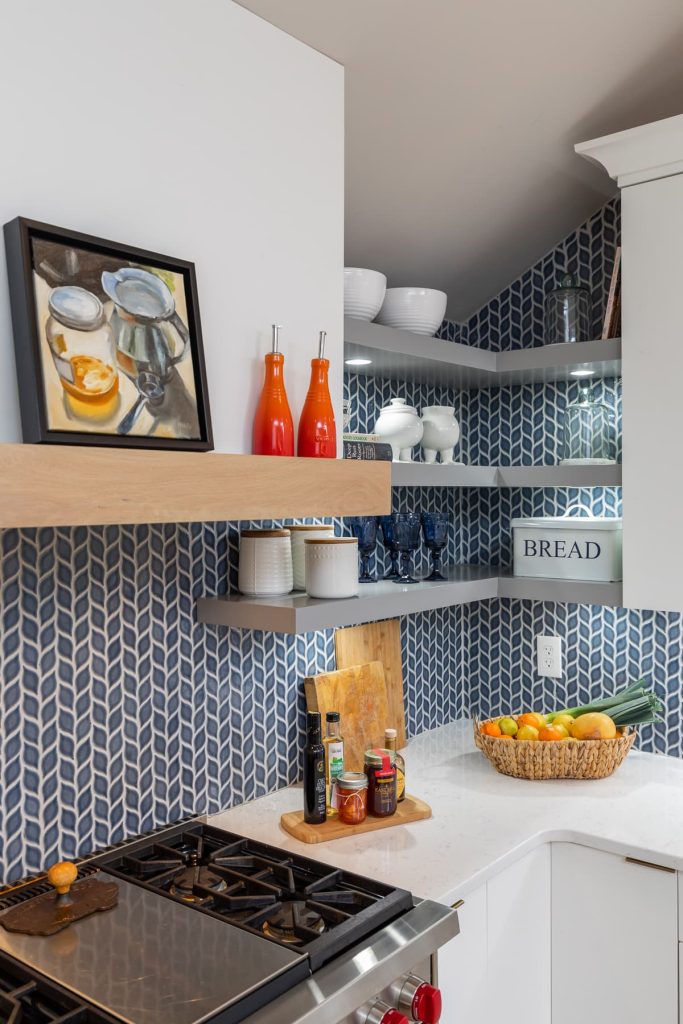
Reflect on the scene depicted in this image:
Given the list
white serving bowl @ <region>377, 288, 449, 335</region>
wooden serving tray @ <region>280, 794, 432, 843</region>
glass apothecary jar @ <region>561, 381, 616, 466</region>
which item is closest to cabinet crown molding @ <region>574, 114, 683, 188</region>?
white serving bowl @ <region>377, 288, 449, 335</region>

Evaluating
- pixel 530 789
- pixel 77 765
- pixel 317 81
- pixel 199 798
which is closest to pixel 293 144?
A: pixel 317 81

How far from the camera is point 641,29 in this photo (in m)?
1.90

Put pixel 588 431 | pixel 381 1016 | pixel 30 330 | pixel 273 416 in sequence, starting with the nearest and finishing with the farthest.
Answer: pixel 30 330
pixel 381 1016
pixel 273 416
pixel 588 431

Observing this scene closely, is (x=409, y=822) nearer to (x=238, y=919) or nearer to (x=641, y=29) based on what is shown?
(x=238, y=919)

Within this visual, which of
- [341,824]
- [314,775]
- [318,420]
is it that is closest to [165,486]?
[318,420]

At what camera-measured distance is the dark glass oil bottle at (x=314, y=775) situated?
6.07 ft

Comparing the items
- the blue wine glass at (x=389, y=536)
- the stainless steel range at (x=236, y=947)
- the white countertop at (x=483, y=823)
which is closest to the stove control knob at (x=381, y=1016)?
the stainless steel range at (x=236, y=947)

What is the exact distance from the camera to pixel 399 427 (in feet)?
7.38

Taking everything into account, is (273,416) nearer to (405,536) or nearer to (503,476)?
(405,536)

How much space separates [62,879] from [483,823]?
3.07ft

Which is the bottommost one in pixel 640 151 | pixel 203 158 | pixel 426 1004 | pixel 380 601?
pixel 426 1004

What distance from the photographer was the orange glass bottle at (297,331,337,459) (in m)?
1.64

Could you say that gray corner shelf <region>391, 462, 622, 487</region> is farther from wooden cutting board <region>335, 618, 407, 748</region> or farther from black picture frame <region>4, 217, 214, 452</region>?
black picture frame <region>4, 217, 214, 452</region>

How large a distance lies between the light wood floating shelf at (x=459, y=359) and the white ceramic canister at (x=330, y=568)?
47cm
